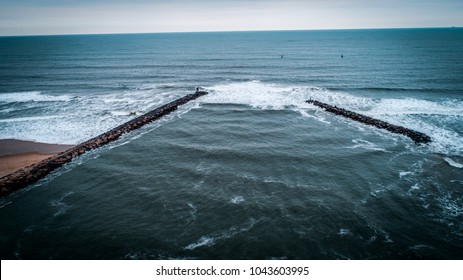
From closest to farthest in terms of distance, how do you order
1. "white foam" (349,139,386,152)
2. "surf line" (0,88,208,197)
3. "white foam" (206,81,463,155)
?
"surf line" (0,88,208,197)
"white foam" (349,139,386,152)
"white foam" (206,81,463,155)

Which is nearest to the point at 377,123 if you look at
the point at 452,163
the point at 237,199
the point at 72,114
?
the point at 452,163

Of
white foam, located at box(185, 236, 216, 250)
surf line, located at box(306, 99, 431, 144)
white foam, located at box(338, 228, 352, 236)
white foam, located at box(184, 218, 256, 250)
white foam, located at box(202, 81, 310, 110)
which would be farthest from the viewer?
white foam, located at box(202, 81, 310, 110)

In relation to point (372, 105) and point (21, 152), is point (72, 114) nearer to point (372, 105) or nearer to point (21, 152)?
point (21, 152)

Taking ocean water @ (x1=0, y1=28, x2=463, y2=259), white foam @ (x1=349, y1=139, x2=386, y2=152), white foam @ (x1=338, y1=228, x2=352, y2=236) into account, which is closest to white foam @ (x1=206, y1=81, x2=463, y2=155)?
ocean water @ (x1=0, y1=28, x2=463, y2=259)

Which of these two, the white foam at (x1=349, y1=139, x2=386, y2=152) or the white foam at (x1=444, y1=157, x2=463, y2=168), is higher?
the white foam at (x1=349, y1=139, x2=386, y2=152)

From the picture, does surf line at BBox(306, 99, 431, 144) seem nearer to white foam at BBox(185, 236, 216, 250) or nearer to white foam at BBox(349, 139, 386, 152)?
white foam at BBox(349, 139, 386, 152)

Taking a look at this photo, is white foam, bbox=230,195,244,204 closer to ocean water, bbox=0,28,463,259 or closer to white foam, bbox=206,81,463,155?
ocean water, bbox=0,28,463,259

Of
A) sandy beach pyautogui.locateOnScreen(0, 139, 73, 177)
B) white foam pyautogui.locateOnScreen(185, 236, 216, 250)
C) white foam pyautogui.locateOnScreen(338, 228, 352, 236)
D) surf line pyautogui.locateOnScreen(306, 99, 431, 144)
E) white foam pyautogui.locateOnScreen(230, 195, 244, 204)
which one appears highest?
surf line pyautogui.locateOnScreen(306, 99, 431, 144)

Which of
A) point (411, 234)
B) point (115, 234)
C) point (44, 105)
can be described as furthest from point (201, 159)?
point (44, 105)

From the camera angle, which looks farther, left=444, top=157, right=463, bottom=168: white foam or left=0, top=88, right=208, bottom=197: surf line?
left=444, top=157, right=463, bottom=168: white foam
